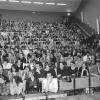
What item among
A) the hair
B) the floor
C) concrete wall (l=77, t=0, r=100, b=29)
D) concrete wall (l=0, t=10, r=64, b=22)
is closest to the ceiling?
concrete wall (l=77, t=0, r=100, b=29)

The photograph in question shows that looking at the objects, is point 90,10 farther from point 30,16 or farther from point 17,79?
point 17,79

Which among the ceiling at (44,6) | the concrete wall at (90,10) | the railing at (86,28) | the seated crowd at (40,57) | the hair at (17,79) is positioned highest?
the ceiling at (44,6)

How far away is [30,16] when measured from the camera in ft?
76.4

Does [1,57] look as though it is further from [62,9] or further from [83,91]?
[62,9]

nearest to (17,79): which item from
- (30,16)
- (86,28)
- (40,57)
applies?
(40,57)

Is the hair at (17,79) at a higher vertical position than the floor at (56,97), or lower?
higher

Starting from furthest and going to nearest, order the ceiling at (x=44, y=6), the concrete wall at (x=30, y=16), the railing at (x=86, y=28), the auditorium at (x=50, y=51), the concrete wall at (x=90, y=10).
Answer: the concrete wall at (x=30, y=16)
the ceiling at (x=44, y=6)
the concrete wall at (x=90, y=10)
the railing at (x=86, y=28)
the auditorium at (x=50, y=51)

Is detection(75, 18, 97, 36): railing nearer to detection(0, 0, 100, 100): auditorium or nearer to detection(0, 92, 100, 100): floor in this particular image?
detection(0, 0, 100, 100): auditorium

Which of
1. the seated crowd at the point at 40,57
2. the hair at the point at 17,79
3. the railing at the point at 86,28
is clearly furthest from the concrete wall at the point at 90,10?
the hair at the point at 17,79

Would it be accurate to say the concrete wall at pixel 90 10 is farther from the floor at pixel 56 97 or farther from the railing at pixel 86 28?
the floor at pixel 56 97

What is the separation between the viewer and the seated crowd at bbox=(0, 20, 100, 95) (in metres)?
8.18

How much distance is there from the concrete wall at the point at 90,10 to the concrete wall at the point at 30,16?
2829 mm

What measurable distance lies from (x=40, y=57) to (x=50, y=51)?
128 centimetres

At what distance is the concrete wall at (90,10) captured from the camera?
1832 cm
